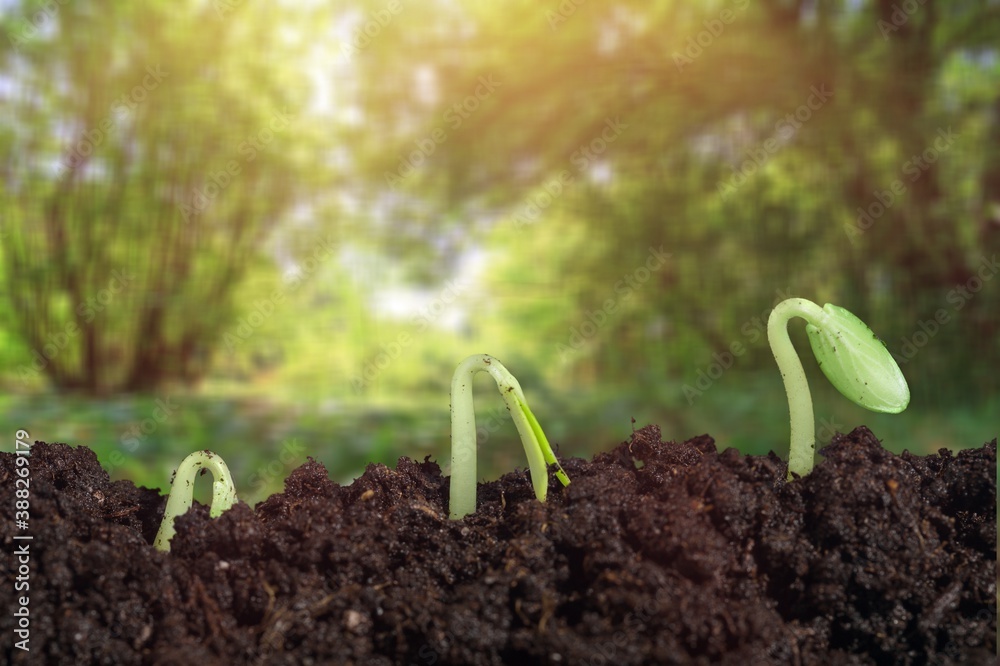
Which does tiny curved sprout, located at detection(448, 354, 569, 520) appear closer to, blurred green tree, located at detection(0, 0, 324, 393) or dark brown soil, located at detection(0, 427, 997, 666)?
dark brown soil, located at detection(0, 427, 997, 666)

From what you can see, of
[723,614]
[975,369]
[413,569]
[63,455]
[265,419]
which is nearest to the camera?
[723,614]

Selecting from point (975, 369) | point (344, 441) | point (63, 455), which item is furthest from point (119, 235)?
point (975, 369)

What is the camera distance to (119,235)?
105 inches

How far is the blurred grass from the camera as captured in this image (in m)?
2.39

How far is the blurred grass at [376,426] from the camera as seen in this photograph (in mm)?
2389

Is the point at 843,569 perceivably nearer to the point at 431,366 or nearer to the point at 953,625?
the point at 953,625

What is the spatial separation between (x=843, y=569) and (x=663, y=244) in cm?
168
